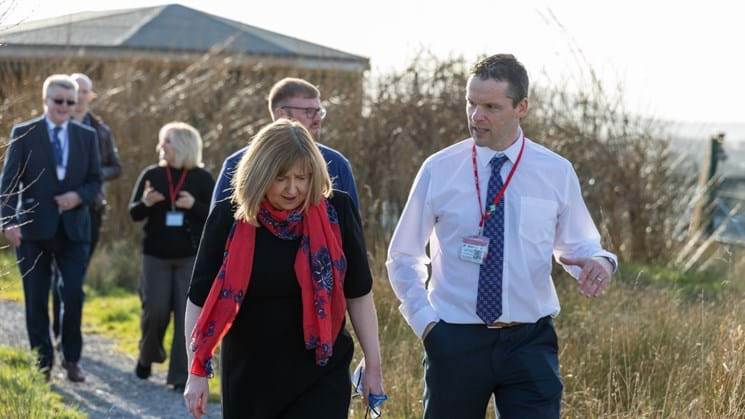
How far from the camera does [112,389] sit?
929 centimetres

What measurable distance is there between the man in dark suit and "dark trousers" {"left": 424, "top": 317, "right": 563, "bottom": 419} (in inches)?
190

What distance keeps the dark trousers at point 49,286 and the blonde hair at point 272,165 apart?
16.3ft

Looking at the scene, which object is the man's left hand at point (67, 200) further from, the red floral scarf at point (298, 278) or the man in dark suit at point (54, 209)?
the red floral scarf at point (298, 278)

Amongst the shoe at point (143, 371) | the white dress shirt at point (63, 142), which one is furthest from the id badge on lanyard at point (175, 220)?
the shoe at point (143, 371)

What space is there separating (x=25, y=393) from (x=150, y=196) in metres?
2.37

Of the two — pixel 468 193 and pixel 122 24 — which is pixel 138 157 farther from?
pixel 468 193

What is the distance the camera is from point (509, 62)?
16.9ft

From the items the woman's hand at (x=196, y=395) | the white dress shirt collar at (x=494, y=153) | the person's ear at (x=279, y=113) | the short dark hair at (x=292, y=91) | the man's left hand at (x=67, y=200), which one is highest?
the short dark hair at (x=292, y=91)

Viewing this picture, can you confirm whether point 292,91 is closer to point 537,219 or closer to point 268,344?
point 537,219

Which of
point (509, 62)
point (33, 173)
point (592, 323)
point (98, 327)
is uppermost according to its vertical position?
point (509, 62)

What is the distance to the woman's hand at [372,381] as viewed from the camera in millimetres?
4945

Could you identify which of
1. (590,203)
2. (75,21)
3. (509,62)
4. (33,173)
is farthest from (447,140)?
(75,21)

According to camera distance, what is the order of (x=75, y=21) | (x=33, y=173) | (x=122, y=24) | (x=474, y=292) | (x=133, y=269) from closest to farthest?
(x=474, y=292)
(x=33, y=173)
(x=133, y=269)
(x=75, y=21)
(x=122, y=24)

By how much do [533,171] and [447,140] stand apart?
7800 mm
